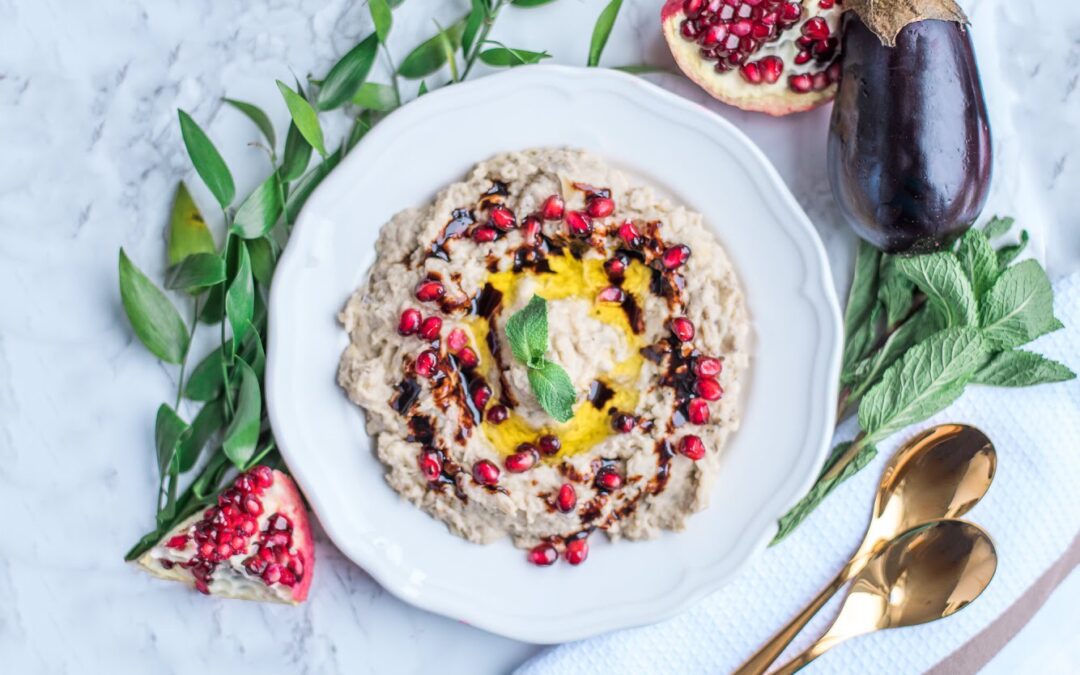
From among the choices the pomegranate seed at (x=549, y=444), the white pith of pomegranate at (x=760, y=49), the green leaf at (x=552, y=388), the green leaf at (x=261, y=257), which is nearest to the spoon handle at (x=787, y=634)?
the pomegranate seed at (x=549, y=444)

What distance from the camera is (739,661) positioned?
2.74 m

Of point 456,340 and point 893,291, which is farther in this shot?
point 893,291

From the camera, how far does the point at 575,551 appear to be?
102 inches

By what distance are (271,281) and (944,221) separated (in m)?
1.75

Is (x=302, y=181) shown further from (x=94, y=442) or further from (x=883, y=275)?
(x=883, y=275)

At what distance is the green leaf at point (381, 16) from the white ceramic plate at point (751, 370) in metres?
0.25

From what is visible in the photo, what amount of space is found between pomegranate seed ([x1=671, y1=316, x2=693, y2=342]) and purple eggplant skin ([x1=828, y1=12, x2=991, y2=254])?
0.53m

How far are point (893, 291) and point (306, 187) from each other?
1639 millimetres

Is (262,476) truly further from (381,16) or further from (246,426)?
(381,16)

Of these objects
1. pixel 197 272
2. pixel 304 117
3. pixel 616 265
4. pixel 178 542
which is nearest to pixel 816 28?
pixel 616 265

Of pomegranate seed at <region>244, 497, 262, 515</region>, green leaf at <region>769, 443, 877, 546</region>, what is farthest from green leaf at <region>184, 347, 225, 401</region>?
green leaf at <region>769, 443, 877, 546</region>

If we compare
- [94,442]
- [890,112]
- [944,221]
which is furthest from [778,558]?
[94,442]

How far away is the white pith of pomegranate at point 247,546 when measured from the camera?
8.14ft

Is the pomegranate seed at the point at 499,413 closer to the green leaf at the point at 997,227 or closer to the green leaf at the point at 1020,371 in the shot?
the green leaf at the point at 1020,371
